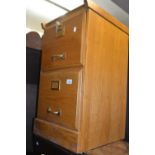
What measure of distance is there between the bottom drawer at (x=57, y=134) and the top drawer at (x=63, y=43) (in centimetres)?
27

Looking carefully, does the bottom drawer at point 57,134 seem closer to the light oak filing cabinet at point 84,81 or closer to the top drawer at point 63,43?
the light oak filing cabinet at point 84,81

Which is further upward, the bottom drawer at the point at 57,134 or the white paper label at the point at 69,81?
the white paper label at the point at 69,81

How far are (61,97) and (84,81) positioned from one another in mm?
147

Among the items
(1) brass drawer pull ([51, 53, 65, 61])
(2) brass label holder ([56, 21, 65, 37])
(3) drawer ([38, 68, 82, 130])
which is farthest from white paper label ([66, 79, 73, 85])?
(2) brass label holder ([56, 21, 65, 37])

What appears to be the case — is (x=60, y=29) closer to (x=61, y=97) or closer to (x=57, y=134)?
(x=61, y=97)

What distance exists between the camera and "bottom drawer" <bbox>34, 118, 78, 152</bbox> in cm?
69

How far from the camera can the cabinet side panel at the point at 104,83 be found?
2.33 feet

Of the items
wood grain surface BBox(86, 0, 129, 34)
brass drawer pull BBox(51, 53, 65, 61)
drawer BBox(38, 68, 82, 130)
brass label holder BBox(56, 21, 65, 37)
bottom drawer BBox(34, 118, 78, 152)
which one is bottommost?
bottom drawer BBox(34, 118, 78, 152)

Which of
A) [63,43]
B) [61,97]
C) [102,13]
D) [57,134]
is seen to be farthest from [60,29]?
[57,134]

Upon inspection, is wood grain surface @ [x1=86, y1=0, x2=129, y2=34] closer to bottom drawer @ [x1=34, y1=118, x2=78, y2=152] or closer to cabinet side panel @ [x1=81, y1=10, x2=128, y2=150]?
cabinet side panel @ [x1=81, y1=10, x2=128, y2=150]

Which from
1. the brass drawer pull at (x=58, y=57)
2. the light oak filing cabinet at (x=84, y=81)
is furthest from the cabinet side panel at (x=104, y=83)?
the brass drawer pull at (x=58, y=57)
